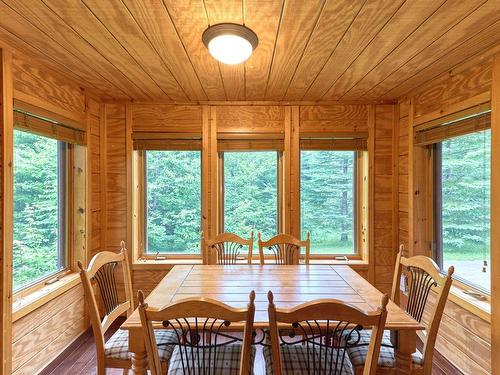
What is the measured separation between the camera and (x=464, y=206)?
213 cm

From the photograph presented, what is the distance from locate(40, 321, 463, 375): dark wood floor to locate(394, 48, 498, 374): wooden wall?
0.07 metres

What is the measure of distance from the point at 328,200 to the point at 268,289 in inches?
60.9

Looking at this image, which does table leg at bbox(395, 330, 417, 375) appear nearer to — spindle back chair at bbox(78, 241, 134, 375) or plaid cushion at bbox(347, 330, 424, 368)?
plaid cushion at bbox(347, 330, 424, 368)

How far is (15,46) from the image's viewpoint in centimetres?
174

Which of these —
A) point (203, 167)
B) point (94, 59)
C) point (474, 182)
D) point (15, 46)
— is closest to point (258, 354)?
point (203, 167)

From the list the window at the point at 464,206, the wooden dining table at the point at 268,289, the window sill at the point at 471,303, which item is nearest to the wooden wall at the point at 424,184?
the window sill at the point at 471,303

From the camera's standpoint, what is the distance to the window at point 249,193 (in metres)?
2.98

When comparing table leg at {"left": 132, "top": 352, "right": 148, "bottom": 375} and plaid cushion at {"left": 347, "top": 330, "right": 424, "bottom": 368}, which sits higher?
table leg at {"left": 132, "top": 352, "right": 148, "bottom": 375}

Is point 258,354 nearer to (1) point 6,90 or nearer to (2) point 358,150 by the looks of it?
(2) point 358,150

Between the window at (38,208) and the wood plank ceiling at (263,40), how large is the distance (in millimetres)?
635

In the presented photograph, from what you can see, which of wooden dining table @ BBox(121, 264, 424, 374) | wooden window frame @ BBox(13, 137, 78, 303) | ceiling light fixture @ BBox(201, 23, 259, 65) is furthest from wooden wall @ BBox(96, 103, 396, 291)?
ceiling light fixture @ BBox(201, 23, 259, 65)

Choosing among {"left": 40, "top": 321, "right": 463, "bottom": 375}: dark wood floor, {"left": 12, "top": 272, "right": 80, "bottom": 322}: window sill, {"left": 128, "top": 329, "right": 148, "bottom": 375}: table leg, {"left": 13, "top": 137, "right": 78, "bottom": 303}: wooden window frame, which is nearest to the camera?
{"left": 128, "top": 329, "right": 148, "bottom": 375}: table leg

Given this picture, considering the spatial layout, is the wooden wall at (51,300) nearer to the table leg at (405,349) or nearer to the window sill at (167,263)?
the window sill at (167,263)

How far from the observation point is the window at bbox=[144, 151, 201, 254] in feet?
9.64
